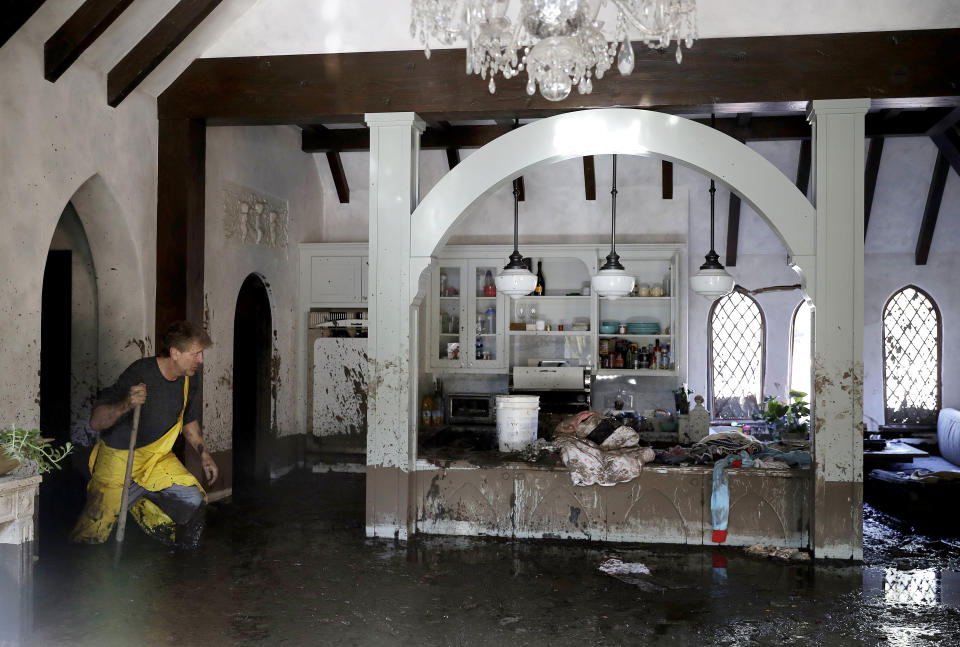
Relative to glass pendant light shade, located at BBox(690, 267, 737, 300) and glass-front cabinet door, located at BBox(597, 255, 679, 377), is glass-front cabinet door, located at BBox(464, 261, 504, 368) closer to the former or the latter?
glass-front cabinet door, located at BBox(597, 255, 679, 377)

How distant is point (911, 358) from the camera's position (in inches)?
416

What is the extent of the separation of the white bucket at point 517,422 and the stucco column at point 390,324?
2.82 feet

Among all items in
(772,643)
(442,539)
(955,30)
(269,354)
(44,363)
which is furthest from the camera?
(269,354)

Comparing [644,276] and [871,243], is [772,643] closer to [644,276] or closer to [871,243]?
[644,276]

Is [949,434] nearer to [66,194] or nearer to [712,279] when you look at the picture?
[712,279]

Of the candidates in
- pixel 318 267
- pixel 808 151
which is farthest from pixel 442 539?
pixel 808 151

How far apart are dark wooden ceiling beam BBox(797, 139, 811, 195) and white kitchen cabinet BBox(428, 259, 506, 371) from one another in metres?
3.85

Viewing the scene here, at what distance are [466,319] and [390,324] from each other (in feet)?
11.6

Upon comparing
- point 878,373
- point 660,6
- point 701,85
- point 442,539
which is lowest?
point 442,539

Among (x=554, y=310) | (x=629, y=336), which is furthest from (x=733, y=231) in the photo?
(x=554, y=310)

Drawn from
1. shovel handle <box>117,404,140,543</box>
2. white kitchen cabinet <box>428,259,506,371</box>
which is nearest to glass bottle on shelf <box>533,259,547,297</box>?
white kitchen cabinet <box>428,259,506,371</box>

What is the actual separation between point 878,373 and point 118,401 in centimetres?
922

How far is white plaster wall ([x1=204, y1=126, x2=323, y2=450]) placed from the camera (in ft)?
25.3

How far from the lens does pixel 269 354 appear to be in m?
9.17
